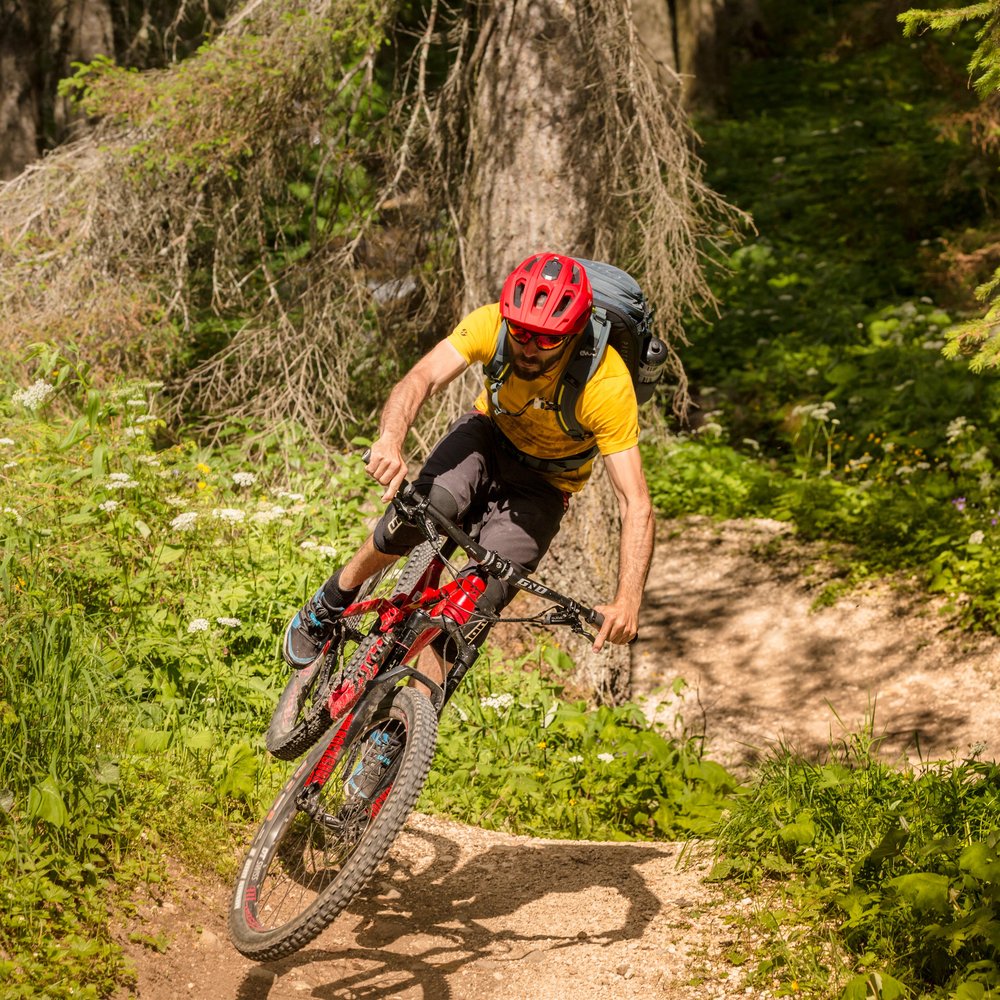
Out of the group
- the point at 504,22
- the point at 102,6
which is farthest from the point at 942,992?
the point at 102,6

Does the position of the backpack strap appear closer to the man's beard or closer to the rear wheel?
the man's beard

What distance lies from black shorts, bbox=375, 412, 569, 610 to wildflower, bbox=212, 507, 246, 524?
93.2 inches

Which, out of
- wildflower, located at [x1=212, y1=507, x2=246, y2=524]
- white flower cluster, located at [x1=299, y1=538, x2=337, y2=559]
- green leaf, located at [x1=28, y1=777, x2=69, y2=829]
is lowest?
white flower cluster, located at [x1=299, y1=538, x2=337, y2=559]

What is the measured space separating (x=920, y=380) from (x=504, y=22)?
5865 mm

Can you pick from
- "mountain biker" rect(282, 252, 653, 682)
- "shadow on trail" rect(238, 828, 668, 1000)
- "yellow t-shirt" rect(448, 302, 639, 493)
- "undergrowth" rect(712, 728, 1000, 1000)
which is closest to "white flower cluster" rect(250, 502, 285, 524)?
"mountain biker" rect(282, 252, 653, 682)

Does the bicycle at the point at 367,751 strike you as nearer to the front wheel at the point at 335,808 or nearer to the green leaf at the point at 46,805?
the front wheel at the point at 335,808

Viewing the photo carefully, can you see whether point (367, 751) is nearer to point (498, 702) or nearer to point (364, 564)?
point (364, 564)

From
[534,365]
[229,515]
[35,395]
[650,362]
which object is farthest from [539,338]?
[35,395]

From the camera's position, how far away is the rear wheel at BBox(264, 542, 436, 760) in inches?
202

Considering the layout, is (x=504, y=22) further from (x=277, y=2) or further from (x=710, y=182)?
(x=710, y=182)

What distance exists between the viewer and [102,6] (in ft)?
48.6

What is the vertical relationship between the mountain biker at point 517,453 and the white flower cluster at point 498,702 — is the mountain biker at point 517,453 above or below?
above

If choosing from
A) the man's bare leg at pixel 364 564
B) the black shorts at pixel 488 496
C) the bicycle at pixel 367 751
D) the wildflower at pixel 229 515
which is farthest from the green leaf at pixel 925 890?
the wildflower at pixel 229 515

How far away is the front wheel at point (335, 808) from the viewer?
4238 mm
